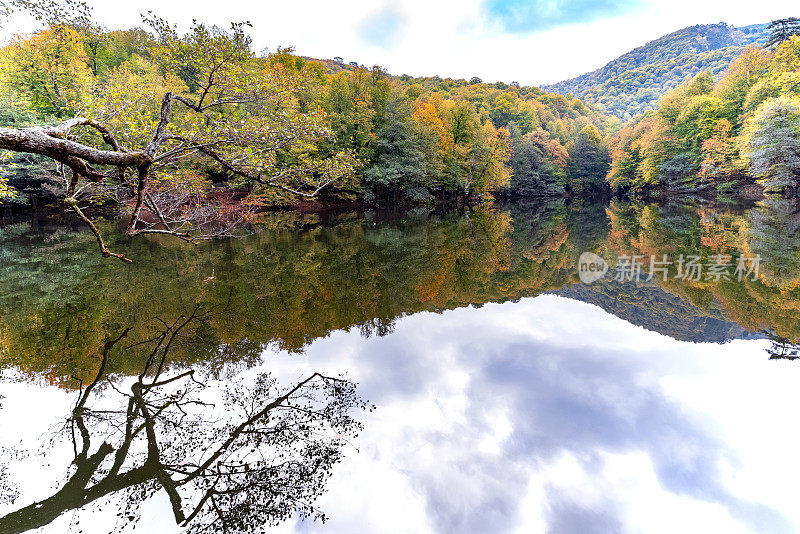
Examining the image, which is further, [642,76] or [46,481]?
[642,76]

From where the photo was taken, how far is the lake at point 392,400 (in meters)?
3.19

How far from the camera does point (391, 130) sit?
35562mm

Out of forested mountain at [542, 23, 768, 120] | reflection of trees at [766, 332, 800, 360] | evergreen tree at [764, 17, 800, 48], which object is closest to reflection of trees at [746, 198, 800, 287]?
reflection of trees at [766, 332, 800, 360]

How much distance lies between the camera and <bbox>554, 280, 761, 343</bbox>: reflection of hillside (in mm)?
6539

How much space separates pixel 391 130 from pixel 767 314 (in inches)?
1317

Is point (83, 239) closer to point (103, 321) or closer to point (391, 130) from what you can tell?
point (103, 321)

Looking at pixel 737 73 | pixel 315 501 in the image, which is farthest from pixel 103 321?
pixel 737 73

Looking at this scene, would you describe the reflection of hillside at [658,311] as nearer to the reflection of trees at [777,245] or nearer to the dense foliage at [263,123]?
the reflection of trees at [777,245]

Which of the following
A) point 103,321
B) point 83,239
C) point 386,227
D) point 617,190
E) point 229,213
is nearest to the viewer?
point 103,321

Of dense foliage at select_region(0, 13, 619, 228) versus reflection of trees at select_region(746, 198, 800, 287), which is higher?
dense foliage at select_region(0, 13, 619, 228)

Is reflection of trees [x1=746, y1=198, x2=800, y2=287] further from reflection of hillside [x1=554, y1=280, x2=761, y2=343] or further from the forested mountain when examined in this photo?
the forested mountain

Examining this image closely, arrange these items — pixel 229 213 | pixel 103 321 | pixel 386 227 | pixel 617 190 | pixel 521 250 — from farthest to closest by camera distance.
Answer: pixel 617 190 < pixel 229 213 < pixel 386 227 < pixel 521 250 < pixel 103 321

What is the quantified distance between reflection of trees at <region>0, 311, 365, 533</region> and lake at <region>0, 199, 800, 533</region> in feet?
0.08

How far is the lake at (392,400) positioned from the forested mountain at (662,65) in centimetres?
12335
